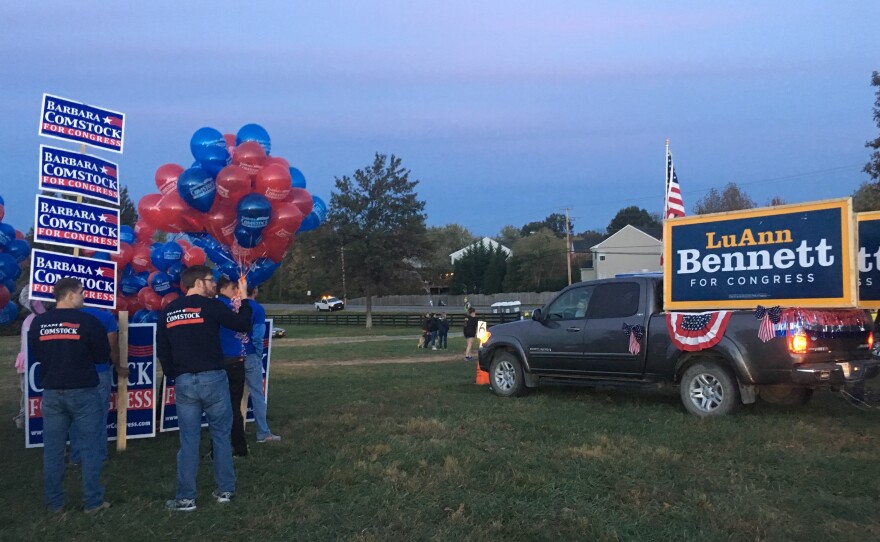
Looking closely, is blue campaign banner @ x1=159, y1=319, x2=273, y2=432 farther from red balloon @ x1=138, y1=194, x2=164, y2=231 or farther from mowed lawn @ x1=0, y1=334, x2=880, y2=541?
red balloon @ x1=138, y1=194, x2=164, y2=231

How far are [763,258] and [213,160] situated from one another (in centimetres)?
654

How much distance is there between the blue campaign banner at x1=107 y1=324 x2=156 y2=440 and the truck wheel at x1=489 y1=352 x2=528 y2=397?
5.07 m

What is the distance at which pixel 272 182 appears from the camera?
748 cm

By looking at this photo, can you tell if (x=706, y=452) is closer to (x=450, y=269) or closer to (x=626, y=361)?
(x=626, y=361)

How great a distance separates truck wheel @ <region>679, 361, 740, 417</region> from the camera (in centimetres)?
813

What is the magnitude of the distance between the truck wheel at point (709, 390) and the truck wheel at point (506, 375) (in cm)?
262

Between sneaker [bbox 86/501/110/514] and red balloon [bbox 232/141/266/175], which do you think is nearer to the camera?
sneaker [bbox 86/501/110/514]

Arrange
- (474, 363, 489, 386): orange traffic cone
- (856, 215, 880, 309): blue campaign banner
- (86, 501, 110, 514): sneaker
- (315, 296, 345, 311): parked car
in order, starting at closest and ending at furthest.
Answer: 1. (86, 501, 110, 514): sneaker
2. (856, 215, 880, 309): blue campaign banner
3. (474, 363, 489, 386): orange traffic cone
4. (315, 296, 345, 311): parked car

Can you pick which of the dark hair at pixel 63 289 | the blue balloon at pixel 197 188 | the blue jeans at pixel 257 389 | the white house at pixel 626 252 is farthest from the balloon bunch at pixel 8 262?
the white house at pixel 626 252

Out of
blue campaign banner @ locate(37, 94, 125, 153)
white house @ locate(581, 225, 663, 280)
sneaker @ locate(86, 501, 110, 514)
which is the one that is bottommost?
sneaker @ locate(86, 501, 110, 514)

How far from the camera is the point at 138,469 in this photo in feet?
21.2

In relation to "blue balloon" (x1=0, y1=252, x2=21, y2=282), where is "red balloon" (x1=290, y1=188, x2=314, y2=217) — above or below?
above

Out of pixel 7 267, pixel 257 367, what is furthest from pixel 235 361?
pixel 7 267

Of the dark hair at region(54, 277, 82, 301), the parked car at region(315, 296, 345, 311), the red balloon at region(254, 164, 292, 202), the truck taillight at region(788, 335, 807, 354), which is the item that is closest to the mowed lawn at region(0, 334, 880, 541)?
the truck taillight at region(788, 335, 807, 354)
